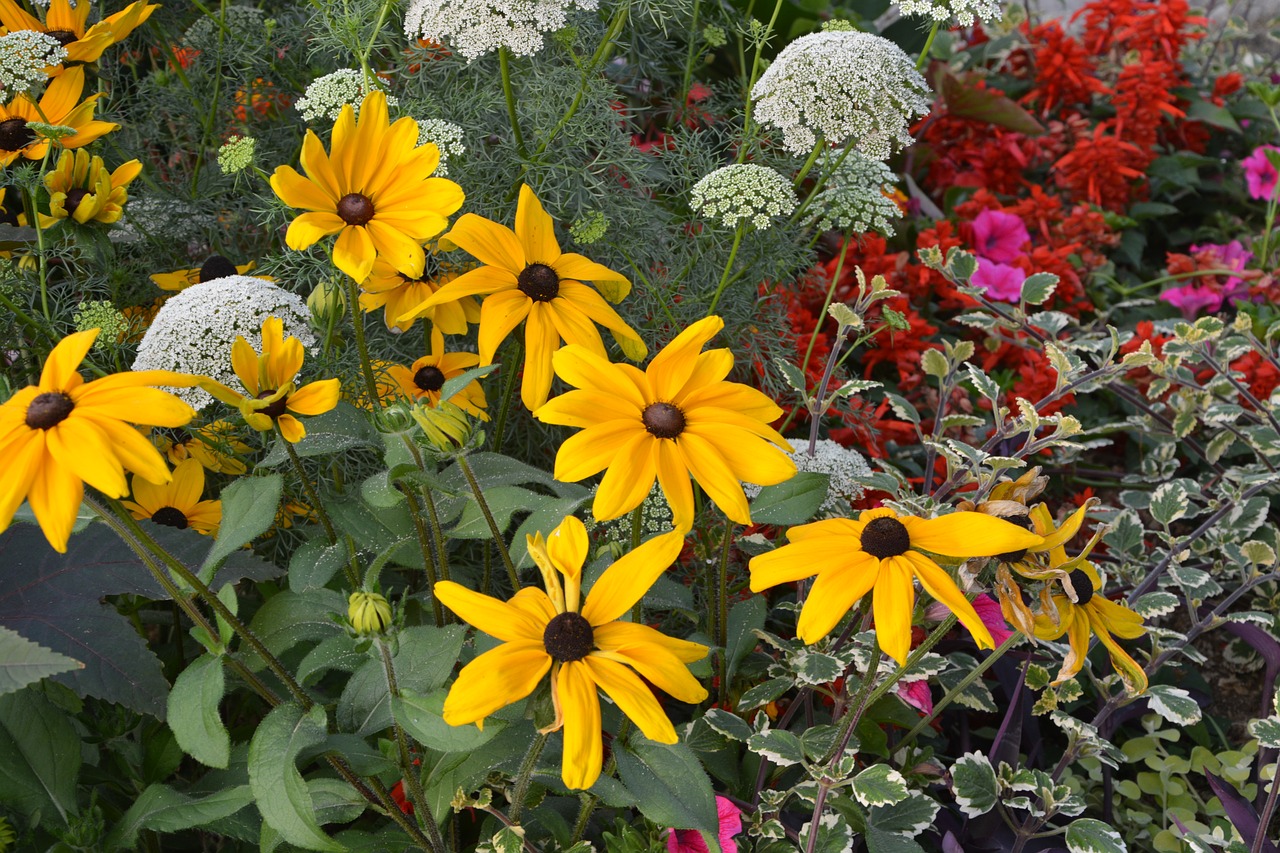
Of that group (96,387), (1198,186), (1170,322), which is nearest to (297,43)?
(96,387)

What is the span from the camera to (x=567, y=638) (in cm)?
56

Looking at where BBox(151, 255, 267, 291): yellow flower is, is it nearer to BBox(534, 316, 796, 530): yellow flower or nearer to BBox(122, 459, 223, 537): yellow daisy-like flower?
BBox(122, 459, 223, 537): yellow daisy-like flower

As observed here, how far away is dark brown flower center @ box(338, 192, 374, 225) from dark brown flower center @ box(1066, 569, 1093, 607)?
549mm

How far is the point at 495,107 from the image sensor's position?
1144 mm

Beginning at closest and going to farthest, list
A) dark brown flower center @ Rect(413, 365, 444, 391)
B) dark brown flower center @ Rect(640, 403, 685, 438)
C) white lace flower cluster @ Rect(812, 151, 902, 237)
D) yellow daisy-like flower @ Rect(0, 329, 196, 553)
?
yellow daisy-like flower @ Rect(0, 329, 196, 553) < dark brown flower center @ Rect(640, 403, 685, 438) < dark brown flower center @ Rect(413, 365, 444, 391) < white lace flower cluster @ Rect(812, 151, 902, 237)

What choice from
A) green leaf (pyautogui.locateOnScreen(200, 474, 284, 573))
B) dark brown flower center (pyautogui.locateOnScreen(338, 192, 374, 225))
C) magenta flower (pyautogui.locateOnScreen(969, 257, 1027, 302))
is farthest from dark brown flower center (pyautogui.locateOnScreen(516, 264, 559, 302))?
magenta flower (pyautogui.locateOnScreen(969, 257, 1027, 302))

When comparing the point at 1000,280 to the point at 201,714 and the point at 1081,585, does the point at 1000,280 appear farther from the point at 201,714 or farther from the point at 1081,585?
the point at 201,714

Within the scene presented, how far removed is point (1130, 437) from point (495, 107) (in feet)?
3.48

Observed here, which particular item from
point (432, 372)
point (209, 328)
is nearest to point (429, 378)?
point (432, 372)

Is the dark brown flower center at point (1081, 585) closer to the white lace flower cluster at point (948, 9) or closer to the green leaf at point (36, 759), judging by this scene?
the white lace flower cluster at point (948, 9)

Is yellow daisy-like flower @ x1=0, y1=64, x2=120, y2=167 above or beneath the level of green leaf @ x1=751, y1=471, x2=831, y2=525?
A: above

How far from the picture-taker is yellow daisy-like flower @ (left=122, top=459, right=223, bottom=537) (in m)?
0.89

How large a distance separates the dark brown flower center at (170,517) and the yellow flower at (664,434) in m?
0.46

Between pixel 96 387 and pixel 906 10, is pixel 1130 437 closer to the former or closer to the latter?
pixel 906 10
